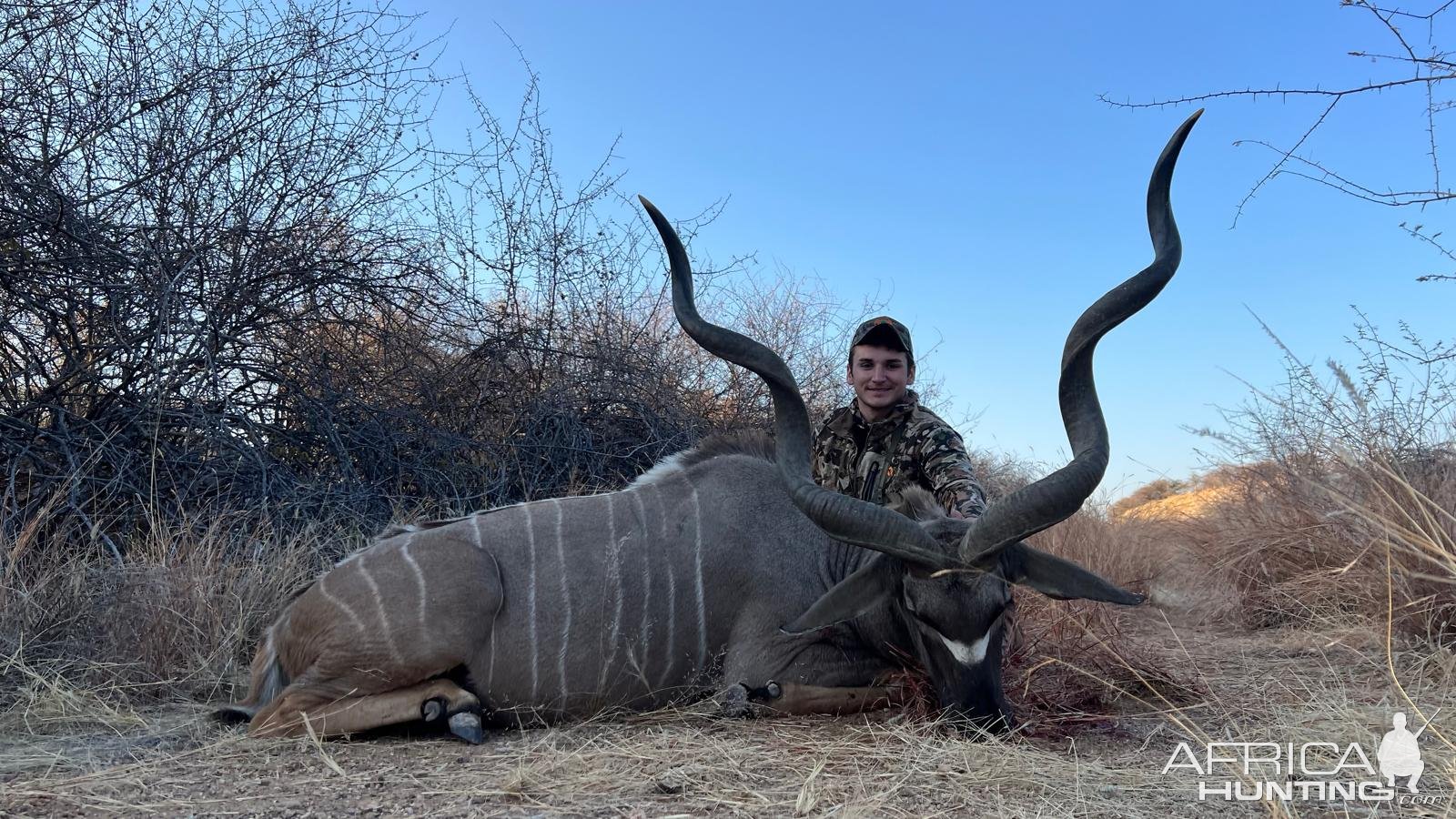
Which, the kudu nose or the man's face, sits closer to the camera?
the kudu nose

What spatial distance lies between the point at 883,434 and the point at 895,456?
0.44 ft

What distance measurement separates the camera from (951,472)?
3.41 meters

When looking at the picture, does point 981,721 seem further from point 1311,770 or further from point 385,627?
point 385,627

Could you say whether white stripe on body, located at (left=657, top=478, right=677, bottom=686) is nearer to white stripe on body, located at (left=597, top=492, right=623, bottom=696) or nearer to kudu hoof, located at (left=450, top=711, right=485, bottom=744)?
white stripe on body, located at (left=597, top=492, right=623, bottom=696)

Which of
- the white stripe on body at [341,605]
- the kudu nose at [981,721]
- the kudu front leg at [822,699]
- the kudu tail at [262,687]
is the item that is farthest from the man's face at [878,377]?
the kudu tail at [262,687]

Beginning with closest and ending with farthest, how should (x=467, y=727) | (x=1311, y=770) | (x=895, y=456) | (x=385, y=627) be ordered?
(x=1311, y=770) < (x=467, y=727) < (x=385, y=627) < (x=895, y=456)

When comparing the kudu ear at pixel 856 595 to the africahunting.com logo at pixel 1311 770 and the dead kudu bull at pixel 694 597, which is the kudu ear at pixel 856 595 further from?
the africahunting.com logo at pixel 1311 770

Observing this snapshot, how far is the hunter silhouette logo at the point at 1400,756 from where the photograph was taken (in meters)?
2.10

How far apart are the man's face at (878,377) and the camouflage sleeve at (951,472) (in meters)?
0.28

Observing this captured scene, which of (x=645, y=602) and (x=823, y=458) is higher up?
(x=823, y=458)

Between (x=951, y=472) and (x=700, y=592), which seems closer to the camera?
(x=700, y=592)

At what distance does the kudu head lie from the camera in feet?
8.47

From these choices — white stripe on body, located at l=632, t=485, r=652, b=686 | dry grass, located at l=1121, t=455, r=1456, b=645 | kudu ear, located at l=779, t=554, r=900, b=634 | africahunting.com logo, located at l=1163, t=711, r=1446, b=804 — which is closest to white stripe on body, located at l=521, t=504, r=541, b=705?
white stripe on body, located at l=632, t=485, r=652, b=686

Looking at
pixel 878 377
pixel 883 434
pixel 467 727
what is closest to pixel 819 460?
Result: pixel 883 434
